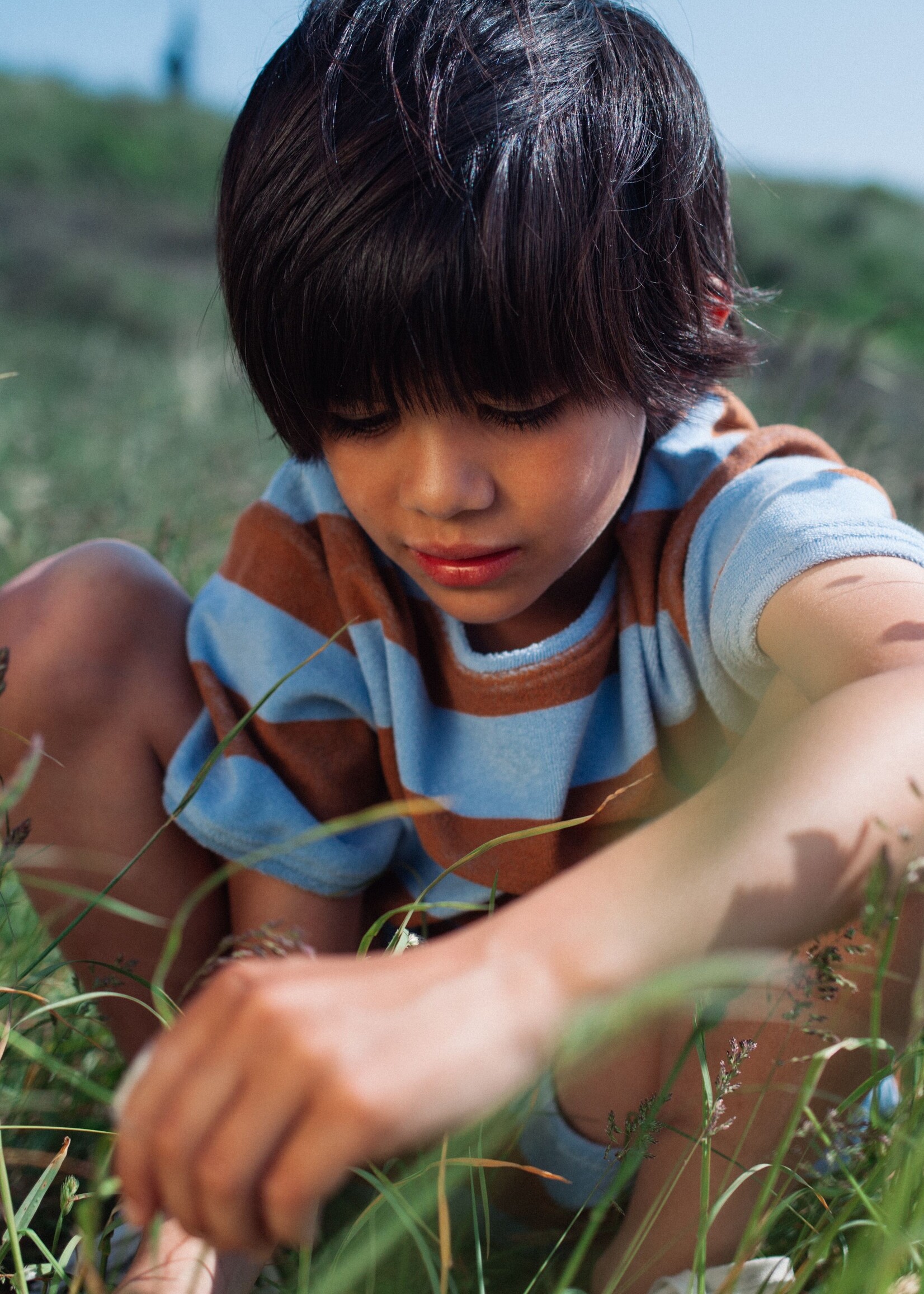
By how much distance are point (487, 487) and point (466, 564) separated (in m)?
0.10

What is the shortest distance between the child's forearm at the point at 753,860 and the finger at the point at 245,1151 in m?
0.11

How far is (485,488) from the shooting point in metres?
1.05

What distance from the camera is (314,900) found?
1.36 m

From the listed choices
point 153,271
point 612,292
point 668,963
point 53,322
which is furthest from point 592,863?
point 153,271

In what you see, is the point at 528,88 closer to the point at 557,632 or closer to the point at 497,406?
the point at 497,406

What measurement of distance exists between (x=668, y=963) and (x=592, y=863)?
0.06m

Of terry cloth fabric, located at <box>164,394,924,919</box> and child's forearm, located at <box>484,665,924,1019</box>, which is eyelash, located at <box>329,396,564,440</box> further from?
child's forearm, located at <box>484,665,924,1019</box>

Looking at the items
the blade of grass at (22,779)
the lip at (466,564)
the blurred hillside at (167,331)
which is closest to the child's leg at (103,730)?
the blurred hillside at (167,331)

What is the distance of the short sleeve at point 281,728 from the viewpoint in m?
1.34

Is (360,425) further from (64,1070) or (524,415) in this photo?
(64,1070)

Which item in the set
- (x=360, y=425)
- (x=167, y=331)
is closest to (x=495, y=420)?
(x=360, y=425)

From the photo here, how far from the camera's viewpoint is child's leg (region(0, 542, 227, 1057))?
134 centimetres

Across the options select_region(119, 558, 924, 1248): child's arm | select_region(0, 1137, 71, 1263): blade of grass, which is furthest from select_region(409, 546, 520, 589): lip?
select_region(0, 1137, 71, 1263): blade of grass

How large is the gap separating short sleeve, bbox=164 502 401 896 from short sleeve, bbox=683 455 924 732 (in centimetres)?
42
